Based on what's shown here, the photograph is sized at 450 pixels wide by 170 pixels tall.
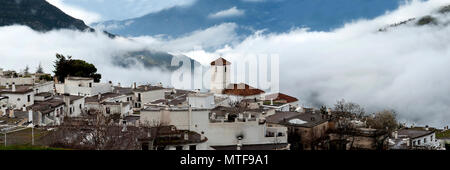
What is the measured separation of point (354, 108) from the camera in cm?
4459

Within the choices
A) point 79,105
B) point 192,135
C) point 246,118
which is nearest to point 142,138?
point 192,135

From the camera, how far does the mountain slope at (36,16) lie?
131 metres

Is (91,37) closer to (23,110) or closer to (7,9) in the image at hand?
(7,9)

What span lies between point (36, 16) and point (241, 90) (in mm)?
99478

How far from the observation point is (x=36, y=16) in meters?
138

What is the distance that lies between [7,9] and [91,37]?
2522cm

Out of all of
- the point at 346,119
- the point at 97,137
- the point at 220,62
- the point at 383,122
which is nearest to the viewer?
the point at 97,137

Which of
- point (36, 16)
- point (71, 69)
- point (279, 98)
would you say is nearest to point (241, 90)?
point (279, 98)

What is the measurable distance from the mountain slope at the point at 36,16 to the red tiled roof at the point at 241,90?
88556 millimetres

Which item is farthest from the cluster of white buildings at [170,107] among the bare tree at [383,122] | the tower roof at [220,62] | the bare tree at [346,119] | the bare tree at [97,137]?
the bare tree at [383,122]

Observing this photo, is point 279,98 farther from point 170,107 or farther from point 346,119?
point 170,107

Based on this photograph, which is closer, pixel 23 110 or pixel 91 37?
pixel 23 110
